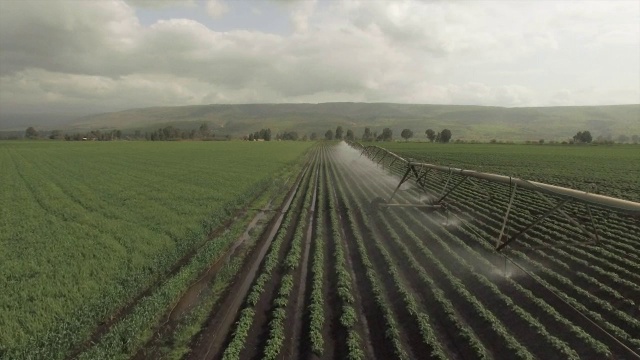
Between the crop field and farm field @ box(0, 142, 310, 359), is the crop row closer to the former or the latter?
the crop field

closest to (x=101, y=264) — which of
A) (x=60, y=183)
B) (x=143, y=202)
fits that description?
(x=143, y=202)

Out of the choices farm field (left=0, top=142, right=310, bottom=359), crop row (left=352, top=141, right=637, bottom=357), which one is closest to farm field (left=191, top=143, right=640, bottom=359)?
crop row (left=352, top=141, right=637, bottom=357)

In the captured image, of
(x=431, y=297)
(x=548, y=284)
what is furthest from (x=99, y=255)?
(x=548, y=284)

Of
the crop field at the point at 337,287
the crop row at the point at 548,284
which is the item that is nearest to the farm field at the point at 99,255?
the crop field at the point at 337,287

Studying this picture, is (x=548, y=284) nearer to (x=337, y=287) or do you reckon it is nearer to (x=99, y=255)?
(x=337, y=287)

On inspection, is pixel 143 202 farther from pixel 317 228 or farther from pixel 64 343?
pixel 64 343

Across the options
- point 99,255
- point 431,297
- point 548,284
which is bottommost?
point 431,297
